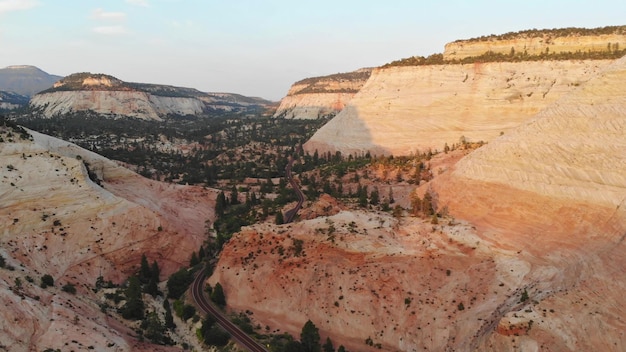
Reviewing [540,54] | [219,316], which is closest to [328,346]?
[219,316]

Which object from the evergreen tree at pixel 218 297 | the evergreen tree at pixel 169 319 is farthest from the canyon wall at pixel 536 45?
the evergreen tree at pixel 169 319

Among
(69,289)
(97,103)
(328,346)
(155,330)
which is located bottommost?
(328,346)

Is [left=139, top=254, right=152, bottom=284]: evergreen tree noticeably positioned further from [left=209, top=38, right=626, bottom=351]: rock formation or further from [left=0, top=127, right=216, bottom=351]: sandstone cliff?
[left=209, top=38, right=626, bottom=351]: rock formation

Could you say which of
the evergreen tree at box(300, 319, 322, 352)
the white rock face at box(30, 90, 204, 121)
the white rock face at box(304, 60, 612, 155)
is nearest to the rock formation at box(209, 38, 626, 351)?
the evergreen tree at box(300, 319, 322, 352)

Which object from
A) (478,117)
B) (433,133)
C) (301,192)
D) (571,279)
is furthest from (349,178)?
(571,279)

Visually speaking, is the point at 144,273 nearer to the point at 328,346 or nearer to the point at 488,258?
the point at 328,346

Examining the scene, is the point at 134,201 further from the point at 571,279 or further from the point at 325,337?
the point at 571,279
